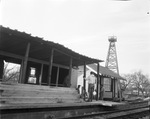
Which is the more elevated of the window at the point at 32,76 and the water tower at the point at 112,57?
the water tower at the point at 112,57

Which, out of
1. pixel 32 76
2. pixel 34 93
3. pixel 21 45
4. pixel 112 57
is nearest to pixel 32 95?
pixel 34 93

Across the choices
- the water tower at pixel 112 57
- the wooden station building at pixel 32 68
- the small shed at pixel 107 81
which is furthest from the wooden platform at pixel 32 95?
the water tower at pixel 112 57

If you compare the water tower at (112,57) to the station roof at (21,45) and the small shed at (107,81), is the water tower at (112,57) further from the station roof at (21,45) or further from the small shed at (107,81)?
the station roof at (21,45)

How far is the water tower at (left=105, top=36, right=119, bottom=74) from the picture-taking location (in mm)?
34197

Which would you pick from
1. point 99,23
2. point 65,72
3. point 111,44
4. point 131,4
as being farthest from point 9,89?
point 111,44

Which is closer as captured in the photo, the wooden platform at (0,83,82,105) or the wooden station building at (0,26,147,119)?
the wooden station building at (0,26,147,119)

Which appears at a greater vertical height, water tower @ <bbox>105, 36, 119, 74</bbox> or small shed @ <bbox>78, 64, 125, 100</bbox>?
water tower @ <bbox>105, 36, 119, 74</bbox>

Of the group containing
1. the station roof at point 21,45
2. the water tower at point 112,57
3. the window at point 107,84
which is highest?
the water tower at point 112,57

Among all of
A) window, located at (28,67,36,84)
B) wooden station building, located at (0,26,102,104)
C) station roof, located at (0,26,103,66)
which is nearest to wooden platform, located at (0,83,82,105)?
wooden station building, located at (0,26,102,104)

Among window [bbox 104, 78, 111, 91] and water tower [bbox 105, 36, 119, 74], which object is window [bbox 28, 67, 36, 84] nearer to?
window [bbox 104, 78, 111, 91]

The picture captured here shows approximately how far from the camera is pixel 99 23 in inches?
291

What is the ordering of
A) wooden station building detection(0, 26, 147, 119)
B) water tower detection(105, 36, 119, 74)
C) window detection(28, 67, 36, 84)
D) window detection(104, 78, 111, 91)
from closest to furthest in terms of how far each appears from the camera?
1. wooden station building detection(0, 26, 147, 119)
2. window detection(28, 67, 36, 84)
3. window detection(104, 78, 111, 91)
4. water tower detection(105, 36, 119, 74)

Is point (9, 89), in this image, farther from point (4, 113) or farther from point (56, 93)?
point (56, 93)

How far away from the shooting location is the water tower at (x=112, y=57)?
3420 centimetres
